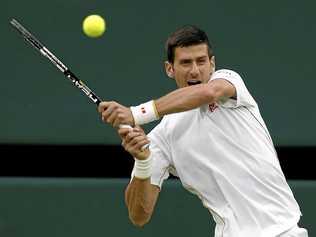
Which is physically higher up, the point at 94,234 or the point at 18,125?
the point at 18,125

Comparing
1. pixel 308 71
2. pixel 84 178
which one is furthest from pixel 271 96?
pixel 84 178

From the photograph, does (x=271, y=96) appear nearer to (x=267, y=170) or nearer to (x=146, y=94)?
(x=146, y=94)

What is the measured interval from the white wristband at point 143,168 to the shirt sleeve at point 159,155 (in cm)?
16

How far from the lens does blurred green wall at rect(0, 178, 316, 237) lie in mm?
6371

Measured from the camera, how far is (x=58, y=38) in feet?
21.1

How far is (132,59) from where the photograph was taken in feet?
21.2

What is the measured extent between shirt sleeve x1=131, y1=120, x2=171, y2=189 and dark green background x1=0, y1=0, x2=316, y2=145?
1.49 metres

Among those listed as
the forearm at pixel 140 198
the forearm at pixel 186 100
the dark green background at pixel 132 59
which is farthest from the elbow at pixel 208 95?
the dark green background at pixel 132 59

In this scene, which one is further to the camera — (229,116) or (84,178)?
(84,178)

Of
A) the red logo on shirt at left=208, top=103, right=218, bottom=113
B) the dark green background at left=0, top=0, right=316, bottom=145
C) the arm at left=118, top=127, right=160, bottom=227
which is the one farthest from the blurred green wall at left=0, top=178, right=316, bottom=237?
the red logo on shirt at left=208, top=103, right=218, bottom=113

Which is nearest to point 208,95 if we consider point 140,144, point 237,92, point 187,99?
point 187,99

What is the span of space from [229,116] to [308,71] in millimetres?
1799

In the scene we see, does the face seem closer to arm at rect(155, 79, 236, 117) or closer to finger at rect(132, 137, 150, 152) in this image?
arm at rect(155, 79, 236, 117)

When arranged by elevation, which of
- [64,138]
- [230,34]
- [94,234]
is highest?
[230,34]
